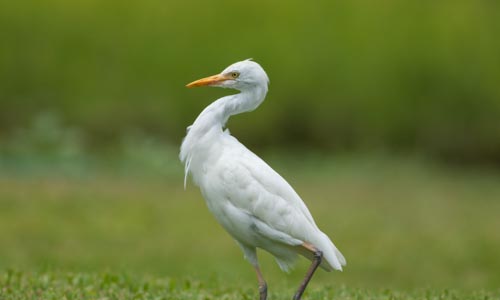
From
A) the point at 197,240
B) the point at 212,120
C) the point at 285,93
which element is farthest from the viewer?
the point at 285,93

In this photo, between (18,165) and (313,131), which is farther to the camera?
(313,131)

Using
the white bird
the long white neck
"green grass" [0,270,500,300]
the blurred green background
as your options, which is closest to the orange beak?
the white bird

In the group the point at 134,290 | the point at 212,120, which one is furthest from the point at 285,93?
the point at 212,120

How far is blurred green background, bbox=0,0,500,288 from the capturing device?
1566cm

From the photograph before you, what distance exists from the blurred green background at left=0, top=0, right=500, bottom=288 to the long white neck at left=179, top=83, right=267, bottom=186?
8471 mm

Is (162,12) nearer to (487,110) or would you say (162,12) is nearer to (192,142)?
→ (487,110)

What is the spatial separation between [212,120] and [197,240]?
19.7ft

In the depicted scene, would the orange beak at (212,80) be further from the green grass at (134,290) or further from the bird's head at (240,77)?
the green grass at (134,290)

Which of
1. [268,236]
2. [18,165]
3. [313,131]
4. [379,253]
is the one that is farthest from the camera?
[313,131]

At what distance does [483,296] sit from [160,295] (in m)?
2.17

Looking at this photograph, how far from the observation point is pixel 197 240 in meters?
11.3

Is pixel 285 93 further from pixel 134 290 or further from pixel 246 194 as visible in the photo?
pixel 246 194

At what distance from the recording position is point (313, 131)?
2134 cm

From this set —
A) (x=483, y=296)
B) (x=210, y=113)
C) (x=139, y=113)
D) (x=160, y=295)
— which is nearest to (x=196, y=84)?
(x=210, y=113)
